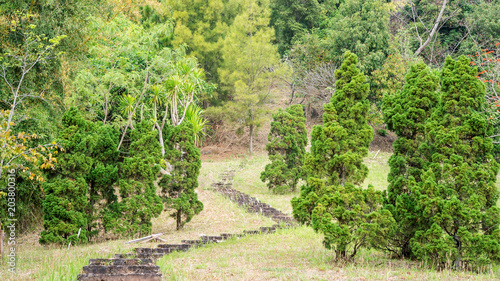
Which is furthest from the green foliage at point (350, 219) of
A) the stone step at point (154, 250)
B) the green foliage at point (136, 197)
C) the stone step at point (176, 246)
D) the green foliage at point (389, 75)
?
the green foliage at point (389, 75)

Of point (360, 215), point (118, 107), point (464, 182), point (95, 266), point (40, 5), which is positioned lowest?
point (95, 266)

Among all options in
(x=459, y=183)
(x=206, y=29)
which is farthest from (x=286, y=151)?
(x=206, y=29)

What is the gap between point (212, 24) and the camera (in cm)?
2564

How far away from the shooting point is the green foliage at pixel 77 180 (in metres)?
7.21

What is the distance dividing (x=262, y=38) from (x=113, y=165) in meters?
15.7

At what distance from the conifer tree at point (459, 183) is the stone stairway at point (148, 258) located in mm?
3349

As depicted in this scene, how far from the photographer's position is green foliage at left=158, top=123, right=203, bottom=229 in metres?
8.95

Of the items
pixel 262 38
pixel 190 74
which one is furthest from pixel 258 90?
pixel 190 74

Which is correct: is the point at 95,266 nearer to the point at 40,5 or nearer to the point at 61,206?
the point at 61,206

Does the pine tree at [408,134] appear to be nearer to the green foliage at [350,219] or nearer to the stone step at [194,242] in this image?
the green foliage at [350,219]

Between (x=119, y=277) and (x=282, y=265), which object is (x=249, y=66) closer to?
(x=282, y=265)

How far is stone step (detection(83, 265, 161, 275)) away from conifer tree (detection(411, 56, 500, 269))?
3.49 m

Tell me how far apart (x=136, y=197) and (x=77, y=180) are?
1.05 meters

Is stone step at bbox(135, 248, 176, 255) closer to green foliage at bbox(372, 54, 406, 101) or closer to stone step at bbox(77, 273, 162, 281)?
stone step at bbox(77, 273, 162, 281)
